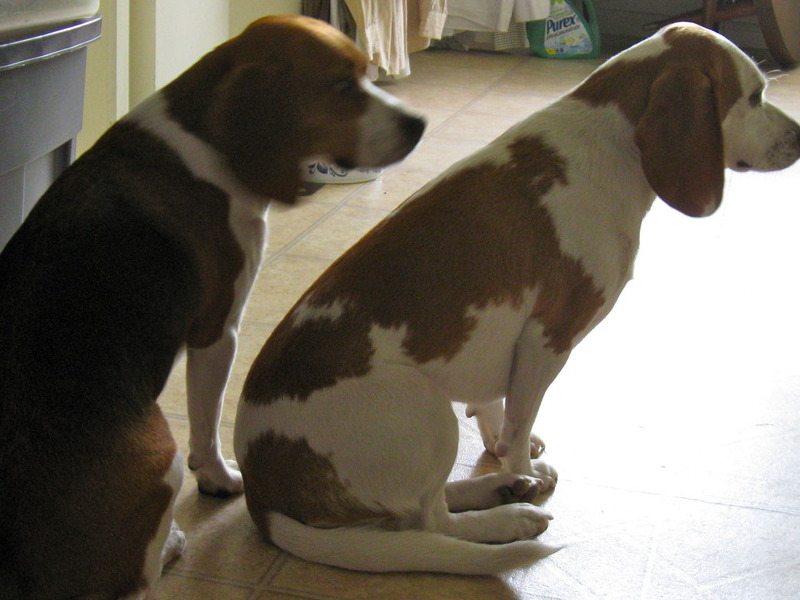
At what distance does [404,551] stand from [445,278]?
18.8 inches

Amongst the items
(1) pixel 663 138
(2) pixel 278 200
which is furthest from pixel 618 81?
(2) pixel 278 200

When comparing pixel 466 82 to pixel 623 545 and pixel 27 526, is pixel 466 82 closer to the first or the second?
pixel 623 545

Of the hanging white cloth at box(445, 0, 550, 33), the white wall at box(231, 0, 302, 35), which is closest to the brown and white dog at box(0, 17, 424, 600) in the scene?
the white wall at box(231, 0, 302, 35)

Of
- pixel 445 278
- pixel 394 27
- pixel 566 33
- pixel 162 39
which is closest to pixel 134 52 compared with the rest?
pixel 162 39

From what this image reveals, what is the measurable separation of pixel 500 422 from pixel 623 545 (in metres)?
0.41

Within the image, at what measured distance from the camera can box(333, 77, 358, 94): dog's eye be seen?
1.84 m

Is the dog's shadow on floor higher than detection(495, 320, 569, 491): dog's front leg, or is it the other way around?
detection(495, 320, 569, 491): dog's front leg

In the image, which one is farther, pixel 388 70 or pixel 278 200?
pixel 388 70

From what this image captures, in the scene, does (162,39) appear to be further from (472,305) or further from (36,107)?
(472,305)

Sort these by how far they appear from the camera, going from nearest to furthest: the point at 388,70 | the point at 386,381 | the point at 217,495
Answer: the point at 386,381
the point at 217,495
the point at 388,70

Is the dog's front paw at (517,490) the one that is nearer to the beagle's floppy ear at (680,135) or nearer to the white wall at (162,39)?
the beagle's floppy ear at (680,135)

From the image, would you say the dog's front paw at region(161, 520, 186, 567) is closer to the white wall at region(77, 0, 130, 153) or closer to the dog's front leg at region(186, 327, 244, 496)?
the dog's front leg at region(186, 327, 244, 496)

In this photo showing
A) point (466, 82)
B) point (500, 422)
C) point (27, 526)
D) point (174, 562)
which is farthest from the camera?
point (466, 82)

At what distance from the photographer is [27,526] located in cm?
146
